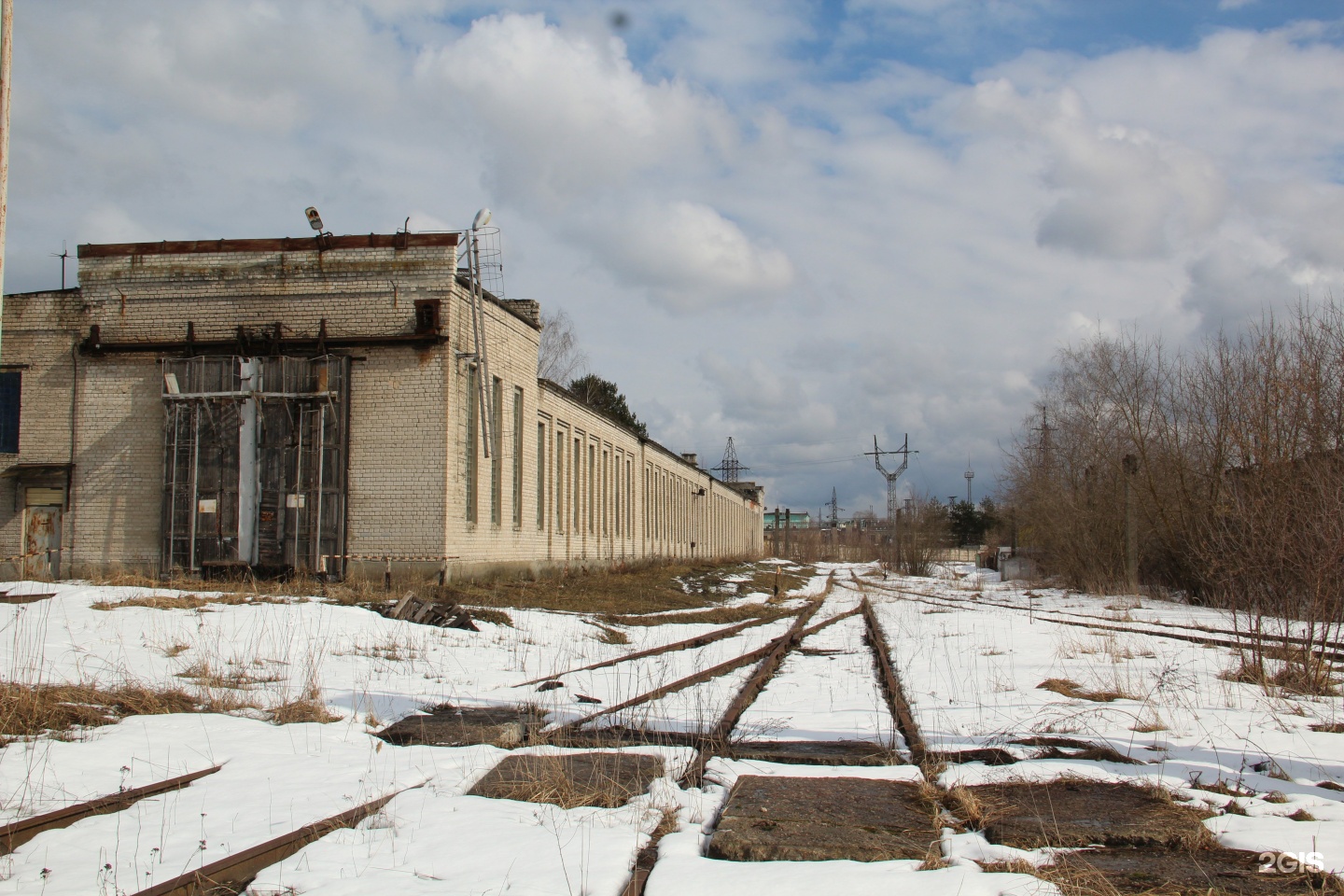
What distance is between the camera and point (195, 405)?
1836 cm

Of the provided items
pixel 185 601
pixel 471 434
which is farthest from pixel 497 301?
pixel 185 601

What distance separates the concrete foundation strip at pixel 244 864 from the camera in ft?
11.5

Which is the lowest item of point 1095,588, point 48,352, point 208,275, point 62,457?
point 1095,588

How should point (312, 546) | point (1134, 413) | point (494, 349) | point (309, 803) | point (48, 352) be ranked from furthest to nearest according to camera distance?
point (1134, 413) < point (494, 349) < point (48, 352) < point (312, 546) < point (309, 803)

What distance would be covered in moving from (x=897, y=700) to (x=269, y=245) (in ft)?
52.0

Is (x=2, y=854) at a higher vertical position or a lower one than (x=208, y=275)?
lower

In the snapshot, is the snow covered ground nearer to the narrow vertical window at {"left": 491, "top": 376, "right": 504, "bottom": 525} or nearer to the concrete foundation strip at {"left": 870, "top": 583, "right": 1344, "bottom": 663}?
the concrete foundation strip at {"left": 870, "top": 583, "right": 1344, "bottom": 663}

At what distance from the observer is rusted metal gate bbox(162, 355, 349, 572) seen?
1803 cm

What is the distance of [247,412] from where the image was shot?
18.4 m

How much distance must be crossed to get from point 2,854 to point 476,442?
1605cm

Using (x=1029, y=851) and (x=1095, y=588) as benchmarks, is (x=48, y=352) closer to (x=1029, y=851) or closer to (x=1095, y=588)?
(x=1029, y=851)

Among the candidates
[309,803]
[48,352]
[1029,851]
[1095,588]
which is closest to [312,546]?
[48,352]

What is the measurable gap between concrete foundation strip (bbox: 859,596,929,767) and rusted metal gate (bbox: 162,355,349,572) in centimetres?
1076

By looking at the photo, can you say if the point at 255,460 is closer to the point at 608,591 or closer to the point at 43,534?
the point at 43,534
